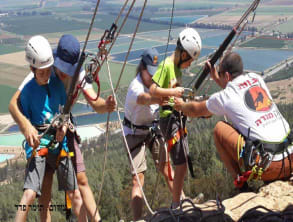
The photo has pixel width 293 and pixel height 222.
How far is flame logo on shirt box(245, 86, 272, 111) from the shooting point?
3.69 meters

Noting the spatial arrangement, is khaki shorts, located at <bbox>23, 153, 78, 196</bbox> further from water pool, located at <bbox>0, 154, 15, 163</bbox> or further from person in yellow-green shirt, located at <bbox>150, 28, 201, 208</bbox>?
water pool, located at <bbox>0, 154, 15, 163</bbox>

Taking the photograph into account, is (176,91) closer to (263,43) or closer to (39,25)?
(263,43)

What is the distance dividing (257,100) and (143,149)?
1.63 m

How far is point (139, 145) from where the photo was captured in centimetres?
485

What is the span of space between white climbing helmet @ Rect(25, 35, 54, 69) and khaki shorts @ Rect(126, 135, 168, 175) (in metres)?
1.48

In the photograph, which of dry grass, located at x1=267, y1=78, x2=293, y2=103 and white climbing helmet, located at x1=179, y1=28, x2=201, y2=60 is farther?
dry grass, located at x1=267, y1=78, x2=293, y2=103

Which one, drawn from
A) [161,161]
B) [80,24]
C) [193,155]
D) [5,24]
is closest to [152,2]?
[80,24]

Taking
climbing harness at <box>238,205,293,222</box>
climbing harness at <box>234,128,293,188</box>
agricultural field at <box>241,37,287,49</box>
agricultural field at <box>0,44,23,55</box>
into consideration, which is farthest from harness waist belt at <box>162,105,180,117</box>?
agricultural field at <box>0,44,23,55</box>

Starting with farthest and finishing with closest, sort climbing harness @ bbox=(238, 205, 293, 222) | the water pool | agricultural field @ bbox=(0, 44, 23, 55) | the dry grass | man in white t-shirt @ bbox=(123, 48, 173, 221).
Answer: agricultural field @ bbox=(0, 44, 23, 55), the dry grass, the water pool, man in white t-shirt @ bbox=(123, 48, 173, 221), climbing harness @ bbox=(238, 205, 293, 222)

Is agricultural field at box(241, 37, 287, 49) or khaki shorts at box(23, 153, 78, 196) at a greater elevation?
agricultural field at box(241, 37, 287, 49)

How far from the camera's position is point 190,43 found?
439 cm

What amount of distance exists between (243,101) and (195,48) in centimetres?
97

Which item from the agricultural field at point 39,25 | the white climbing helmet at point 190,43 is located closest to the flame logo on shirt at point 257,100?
the white climbing helmet at point 190,43

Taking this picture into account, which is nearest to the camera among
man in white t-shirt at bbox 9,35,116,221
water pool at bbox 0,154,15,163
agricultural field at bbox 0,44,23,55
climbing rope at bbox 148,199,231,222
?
climbing rope at bbox 148,199,231,222
